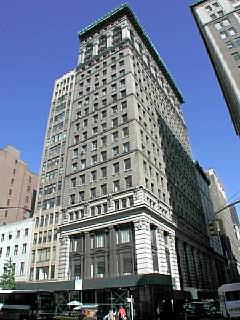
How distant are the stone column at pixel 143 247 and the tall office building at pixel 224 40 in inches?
953

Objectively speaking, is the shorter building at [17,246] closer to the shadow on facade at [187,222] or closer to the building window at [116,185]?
the building window at [116,185]

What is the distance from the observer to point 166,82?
89.4 meters

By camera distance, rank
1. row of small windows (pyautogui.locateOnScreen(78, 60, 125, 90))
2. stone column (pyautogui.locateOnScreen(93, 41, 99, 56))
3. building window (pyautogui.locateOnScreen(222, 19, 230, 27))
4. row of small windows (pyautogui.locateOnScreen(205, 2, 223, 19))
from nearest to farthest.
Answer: building window (pyautogui.locateOnScreen(222, 19, 230, 27)) < row of small windows (pyautogui.locateOnScreen(78, 60, 125, 90)) < row of small windows (pyautogui.locateOnScreen(205, 2, 223, 19)) < stone column (pyautogui.locateOnScreen(93, 41, 99, 56))

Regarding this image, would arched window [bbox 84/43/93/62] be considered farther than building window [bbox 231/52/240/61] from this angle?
Yes

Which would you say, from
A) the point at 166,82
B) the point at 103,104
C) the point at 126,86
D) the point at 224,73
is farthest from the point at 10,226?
the point at 166,82

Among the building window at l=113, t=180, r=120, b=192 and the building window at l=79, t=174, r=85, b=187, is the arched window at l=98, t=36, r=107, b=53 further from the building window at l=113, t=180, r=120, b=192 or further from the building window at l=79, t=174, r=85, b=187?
the building window at l=113, t=180, r=120, b=192

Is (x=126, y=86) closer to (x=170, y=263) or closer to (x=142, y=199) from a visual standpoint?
(x=142, y=199)

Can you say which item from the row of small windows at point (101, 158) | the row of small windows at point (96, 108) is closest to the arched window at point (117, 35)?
the row of small windows at point (96, 108)

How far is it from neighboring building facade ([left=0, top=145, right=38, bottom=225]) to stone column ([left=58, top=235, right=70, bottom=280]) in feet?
110

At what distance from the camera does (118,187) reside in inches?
1816

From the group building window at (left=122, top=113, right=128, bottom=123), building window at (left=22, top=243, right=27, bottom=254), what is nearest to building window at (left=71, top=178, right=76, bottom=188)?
building window at (left=122, top=113, right=128, bottom=123)

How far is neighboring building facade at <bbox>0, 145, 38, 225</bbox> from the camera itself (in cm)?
7994

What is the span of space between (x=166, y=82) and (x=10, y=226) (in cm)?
A: 5916

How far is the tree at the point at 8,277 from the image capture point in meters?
50.6
